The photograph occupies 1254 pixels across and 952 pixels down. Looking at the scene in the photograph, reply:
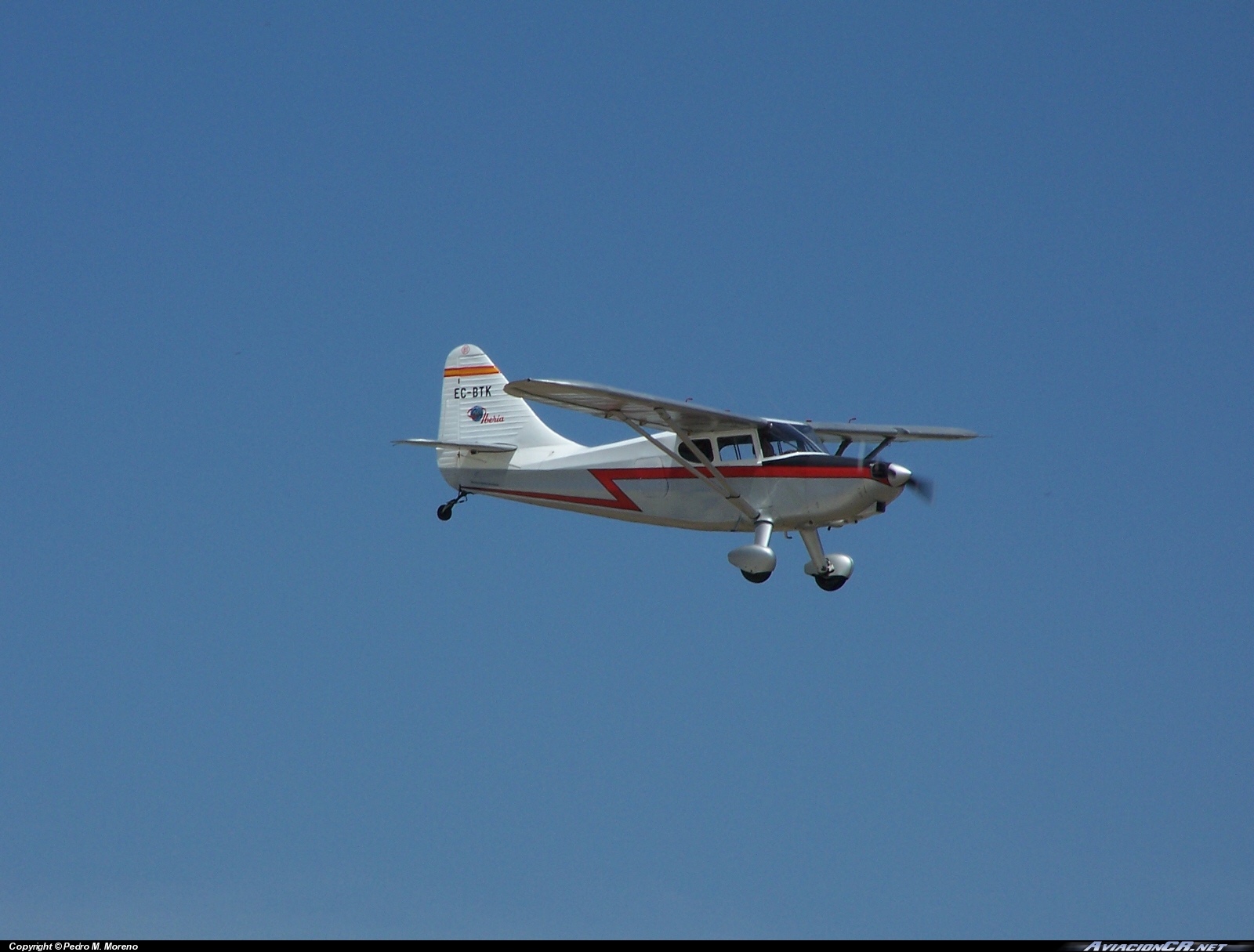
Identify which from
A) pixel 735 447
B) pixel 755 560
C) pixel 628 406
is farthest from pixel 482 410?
pixel 755 560

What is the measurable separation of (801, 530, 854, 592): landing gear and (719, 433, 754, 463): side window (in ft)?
5.13

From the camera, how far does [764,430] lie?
86.1ft

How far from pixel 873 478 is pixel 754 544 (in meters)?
1.96

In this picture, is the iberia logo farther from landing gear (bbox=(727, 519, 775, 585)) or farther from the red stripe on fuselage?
landing gear (bbox=(727, 519, 775, 585))

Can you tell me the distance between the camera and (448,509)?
97.6 feet

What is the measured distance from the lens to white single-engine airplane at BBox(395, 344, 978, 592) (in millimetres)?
25484

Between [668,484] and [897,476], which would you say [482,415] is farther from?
[897,476]

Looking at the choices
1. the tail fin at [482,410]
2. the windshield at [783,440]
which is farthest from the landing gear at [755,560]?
the tail fin at [482,410]

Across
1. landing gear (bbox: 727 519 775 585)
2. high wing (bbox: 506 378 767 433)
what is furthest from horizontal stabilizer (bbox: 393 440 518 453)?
landing gear (bbox: 727 519 775 585)

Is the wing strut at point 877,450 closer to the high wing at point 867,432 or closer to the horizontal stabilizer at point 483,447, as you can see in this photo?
the high wing at point 867,432

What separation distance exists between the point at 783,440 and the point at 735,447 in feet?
2.40
